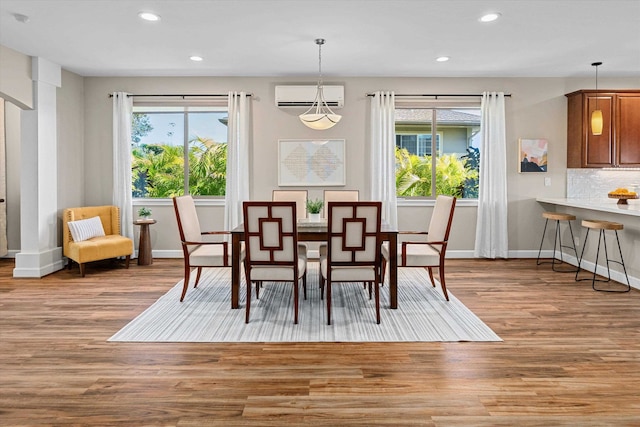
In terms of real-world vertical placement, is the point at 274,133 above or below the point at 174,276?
above

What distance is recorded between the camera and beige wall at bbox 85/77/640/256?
6375mm

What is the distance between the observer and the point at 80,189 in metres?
6.35

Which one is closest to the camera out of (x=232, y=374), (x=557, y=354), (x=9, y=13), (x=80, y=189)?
(x=232, y=374)

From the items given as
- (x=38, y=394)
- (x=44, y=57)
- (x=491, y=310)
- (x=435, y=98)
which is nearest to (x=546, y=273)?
(x=491, y=310)

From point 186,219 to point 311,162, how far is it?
7.89ft

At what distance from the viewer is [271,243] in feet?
11.9

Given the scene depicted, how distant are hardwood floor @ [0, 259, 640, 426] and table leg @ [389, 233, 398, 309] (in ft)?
2.37

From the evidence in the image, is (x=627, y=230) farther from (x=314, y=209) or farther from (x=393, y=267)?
(x=314, y=209)

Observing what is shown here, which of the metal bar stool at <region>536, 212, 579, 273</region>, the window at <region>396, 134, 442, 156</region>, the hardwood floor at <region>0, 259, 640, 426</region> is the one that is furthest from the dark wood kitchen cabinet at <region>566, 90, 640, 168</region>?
the hardwood floor at <region>0, 259, 640, 426</region>

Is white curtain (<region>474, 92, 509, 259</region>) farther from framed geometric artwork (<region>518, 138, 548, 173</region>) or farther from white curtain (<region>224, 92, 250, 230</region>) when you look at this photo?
white curtain (<region>224, 92, 250, 230</region>)

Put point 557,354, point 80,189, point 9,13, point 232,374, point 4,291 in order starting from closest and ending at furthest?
point 232,374
point 557,354
point 9,13
point 4,291
point 80,189

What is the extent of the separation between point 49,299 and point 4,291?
720 mm

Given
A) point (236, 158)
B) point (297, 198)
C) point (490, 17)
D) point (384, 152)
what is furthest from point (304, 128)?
point (490, 17)

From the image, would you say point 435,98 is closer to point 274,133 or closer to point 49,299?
point 274,133
